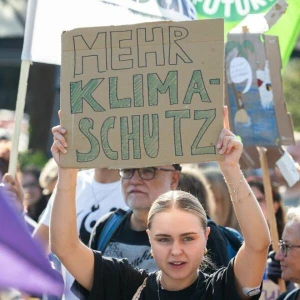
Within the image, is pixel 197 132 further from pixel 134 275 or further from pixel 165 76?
pixel 134 275

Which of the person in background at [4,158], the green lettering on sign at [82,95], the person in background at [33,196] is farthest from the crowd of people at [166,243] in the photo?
the person in background at [33,196]

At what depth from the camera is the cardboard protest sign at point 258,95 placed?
16.6ft

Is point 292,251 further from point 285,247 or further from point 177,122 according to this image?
point 177,122

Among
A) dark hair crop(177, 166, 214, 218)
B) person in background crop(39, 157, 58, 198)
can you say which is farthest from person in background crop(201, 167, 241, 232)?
person in background crop(39, 157, 58, 198)

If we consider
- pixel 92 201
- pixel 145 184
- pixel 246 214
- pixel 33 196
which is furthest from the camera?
pixel 33 196

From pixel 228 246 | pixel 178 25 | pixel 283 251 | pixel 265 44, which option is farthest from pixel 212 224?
pixel 265 44

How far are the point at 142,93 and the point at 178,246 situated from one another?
0.57 m

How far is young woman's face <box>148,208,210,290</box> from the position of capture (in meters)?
3.44

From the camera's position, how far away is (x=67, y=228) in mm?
3539

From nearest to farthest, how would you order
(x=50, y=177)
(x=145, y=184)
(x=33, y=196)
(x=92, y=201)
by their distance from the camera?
(x=145, y=184)
(x=92, y=201)
(x=50, y=177)
(x=33, y=196)

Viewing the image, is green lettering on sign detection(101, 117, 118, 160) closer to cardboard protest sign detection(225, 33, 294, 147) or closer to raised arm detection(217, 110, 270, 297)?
raised arm detection(217, 110, 270, 297)

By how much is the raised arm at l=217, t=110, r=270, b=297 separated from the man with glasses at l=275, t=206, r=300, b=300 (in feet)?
3.06

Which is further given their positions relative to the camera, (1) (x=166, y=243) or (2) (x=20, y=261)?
(1) (x=166, y=243)

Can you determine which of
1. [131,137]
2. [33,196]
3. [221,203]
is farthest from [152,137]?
[33,196]
